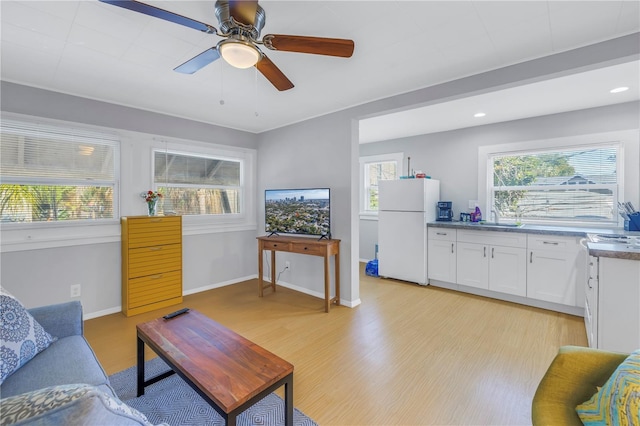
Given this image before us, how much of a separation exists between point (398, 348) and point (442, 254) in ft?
6.52

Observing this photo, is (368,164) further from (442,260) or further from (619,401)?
(619,401)

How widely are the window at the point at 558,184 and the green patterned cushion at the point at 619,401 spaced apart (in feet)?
11.4

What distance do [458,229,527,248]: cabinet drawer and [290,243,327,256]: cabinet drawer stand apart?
78.7 inches

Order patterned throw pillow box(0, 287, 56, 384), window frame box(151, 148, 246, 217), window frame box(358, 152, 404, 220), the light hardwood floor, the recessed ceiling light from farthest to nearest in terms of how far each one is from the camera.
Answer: window frame box(358, 152, 404, 220) < window frame box(151, 148, 246, 217) < the recessed ceiling light < the light hardwood floor < patterned throw pillow box(0, 287, 56, 384)

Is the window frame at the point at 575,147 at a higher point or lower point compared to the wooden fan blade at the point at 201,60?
lower

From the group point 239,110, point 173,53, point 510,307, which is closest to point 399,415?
point 510,307

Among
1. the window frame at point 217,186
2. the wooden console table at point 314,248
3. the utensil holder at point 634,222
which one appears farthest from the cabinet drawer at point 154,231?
the utensil holder at point 634,222

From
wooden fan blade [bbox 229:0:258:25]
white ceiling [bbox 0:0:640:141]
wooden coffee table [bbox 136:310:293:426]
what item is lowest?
wooden coffee table [bbox 136:310:293:426]

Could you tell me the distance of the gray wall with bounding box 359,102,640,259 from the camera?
11.0 ft

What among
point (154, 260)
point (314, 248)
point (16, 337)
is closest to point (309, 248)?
point (314, 248)

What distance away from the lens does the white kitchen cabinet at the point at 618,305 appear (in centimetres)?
182

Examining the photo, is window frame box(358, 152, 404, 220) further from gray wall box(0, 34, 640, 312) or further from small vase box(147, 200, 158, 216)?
small vase box(147, 200, 158, 216)

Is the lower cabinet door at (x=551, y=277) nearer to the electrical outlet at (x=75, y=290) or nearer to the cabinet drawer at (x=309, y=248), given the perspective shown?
the cabinet drawer at (x=309, y=248)

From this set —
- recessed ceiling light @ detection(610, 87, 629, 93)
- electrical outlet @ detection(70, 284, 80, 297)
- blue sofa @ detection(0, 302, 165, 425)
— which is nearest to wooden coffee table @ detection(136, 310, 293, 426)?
blue sofa @ detection(0, 302, 165, 425)
